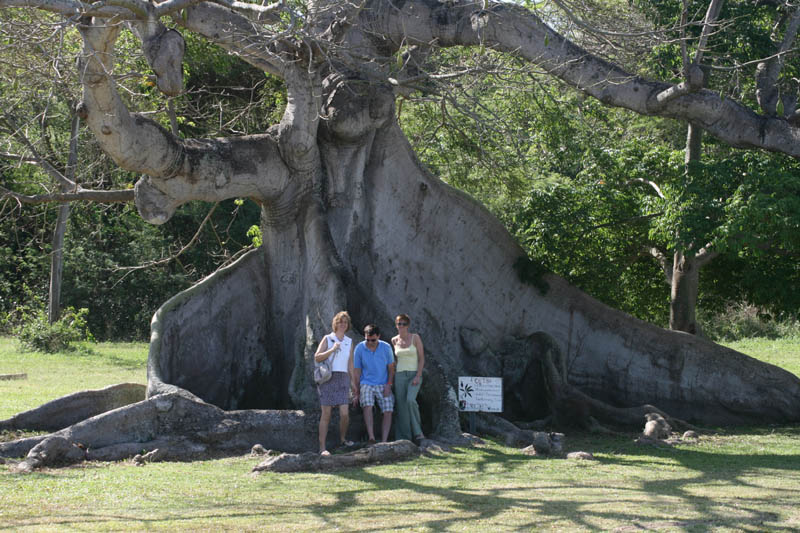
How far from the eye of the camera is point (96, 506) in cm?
704

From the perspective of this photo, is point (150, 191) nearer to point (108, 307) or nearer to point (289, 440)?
point (289, 440)

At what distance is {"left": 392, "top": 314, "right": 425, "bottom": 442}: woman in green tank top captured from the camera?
1037 cm

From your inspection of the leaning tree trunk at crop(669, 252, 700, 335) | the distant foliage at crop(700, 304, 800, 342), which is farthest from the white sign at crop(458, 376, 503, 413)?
the distant foliage at crop(700, 304, 800, 342)

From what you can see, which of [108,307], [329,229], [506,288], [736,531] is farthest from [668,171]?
[108,307]

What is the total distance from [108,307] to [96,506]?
69.2 ft

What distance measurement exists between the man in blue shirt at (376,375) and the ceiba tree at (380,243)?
0.64 m

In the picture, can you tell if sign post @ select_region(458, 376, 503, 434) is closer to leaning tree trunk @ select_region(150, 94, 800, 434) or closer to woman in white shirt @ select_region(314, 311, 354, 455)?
leaning tree trunk @ select_region(150, 94, 800, 434)

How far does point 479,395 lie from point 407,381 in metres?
0.85

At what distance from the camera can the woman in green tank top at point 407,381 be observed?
10.4 meters

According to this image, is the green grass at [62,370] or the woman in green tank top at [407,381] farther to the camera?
the green grass at [62,370]

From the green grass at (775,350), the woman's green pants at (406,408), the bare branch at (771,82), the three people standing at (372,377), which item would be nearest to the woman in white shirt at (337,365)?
the three people standing at (372,377)

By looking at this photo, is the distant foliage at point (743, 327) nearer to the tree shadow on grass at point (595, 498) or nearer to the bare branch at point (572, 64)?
the bare branch at point (572, 64)

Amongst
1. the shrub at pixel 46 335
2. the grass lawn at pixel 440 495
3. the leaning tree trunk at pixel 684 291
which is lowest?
the grass lawn at pixel 440 495

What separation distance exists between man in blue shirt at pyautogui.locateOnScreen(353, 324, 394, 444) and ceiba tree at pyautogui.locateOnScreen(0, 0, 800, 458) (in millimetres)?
637
